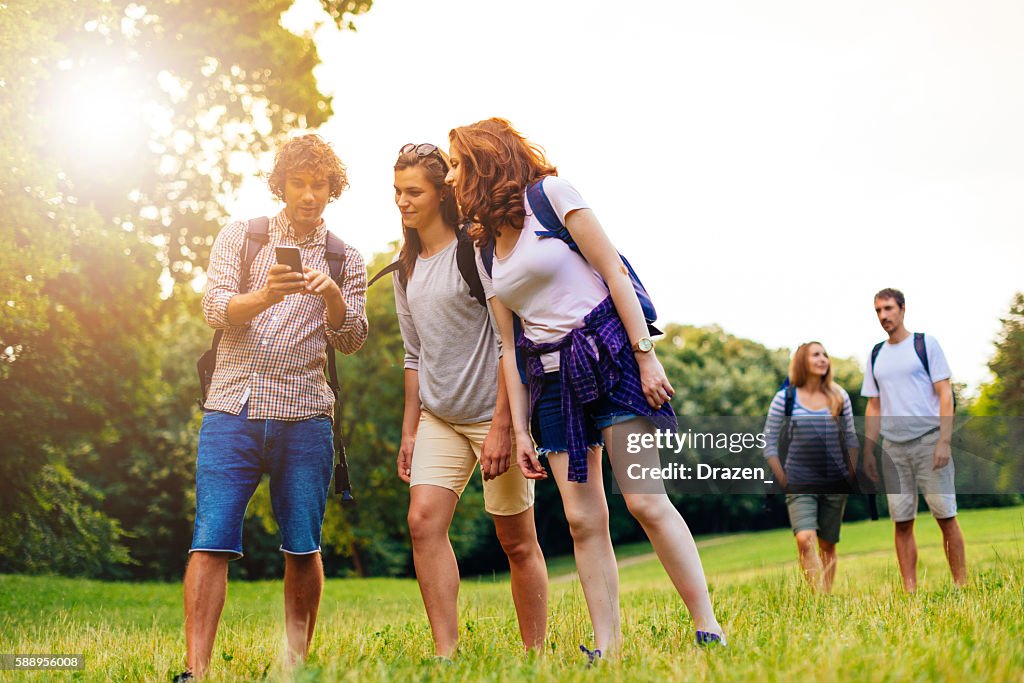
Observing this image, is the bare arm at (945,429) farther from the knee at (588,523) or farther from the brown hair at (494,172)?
the brown hair at (494,172)

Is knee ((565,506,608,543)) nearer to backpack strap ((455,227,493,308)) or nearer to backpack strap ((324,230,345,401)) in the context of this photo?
backpack strap ((455,227,493,308))

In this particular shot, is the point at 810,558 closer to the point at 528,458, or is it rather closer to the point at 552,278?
the point at 528,458

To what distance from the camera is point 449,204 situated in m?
4.36

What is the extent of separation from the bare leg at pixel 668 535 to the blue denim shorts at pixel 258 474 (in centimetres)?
151

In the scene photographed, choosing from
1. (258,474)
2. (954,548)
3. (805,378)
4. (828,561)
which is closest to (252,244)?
(258,474)

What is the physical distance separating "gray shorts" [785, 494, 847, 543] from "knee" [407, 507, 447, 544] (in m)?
4.78

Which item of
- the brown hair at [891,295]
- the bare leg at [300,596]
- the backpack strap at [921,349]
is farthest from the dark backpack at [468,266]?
the backpack strap at [921,349]

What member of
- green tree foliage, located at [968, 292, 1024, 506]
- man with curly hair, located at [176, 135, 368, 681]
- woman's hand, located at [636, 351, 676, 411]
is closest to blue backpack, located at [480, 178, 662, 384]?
woman's hand, located at [636, 351, 676, 411]

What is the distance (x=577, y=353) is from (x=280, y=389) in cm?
149

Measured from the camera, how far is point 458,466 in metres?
4.24

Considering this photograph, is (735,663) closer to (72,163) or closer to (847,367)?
(72,163)

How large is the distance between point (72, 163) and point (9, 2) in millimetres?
4703

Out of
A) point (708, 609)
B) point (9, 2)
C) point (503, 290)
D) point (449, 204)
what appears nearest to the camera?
point (708, 609)

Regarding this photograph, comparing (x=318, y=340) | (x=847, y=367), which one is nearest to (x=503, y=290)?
(x=318, y=340)
